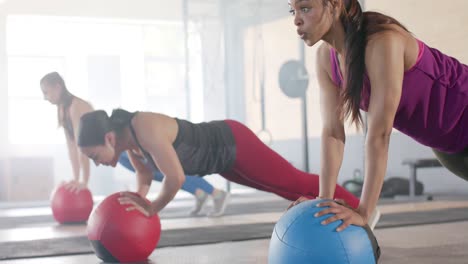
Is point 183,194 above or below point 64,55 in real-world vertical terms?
below

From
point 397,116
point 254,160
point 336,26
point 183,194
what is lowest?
point 183,194

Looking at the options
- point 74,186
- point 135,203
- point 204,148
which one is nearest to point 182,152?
point 204,148

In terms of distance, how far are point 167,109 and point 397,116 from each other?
7262 mm

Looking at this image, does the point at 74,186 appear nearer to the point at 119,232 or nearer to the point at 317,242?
the point at 119,232

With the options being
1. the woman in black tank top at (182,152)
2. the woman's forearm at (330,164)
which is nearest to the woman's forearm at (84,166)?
the woman in black tank top at (182,152)

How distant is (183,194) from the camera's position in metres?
8.34

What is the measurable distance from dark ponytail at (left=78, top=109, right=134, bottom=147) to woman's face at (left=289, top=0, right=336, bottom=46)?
1.20 meters

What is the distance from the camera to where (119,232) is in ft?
7.68

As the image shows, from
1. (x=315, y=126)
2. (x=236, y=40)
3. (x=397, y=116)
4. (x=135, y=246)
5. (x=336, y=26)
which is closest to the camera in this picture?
(x=336, y=26)

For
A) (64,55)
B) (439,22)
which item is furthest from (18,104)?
(439,22)

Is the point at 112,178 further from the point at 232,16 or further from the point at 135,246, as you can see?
the point at 135,246

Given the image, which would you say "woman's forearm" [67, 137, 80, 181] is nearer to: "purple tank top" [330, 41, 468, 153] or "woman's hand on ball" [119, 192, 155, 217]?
"woman's hand on ball" [119, 192, 155, 217]

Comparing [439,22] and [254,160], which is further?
[439,22]

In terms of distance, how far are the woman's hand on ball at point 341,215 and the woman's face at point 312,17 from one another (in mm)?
445
